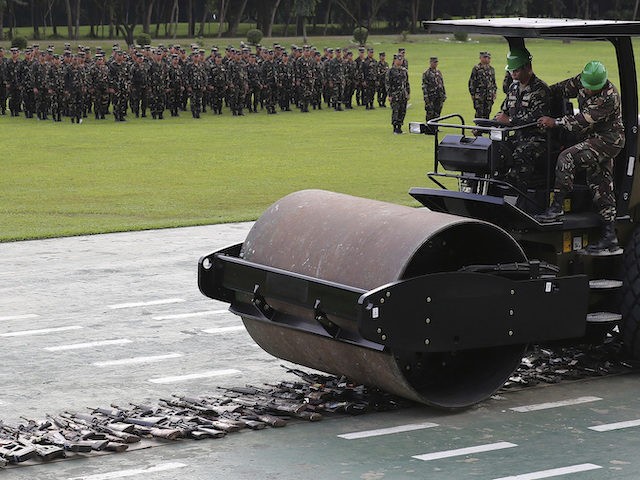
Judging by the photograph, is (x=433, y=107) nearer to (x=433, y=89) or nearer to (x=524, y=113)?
(x=433, y=89)

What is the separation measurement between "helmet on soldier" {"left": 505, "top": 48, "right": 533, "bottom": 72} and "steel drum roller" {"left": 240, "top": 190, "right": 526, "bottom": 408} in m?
1.45

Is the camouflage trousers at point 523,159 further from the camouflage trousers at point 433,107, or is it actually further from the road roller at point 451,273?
the camouflage trousers at point 433,107

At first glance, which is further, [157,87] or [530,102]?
[157,87]

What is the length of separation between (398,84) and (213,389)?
24453 millimetres

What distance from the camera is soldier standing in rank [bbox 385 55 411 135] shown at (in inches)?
1281

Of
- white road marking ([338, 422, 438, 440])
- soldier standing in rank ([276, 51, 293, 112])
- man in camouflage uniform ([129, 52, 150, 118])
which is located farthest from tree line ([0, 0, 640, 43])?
white road marking ([338, 422, 438, 440])

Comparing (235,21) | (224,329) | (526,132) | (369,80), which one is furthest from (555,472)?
(235,21)

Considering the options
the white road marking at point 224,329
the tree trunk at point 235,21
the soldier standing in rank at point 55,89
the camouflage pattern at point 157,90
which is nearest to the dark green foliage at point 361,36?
the tree trunk at point 235,21

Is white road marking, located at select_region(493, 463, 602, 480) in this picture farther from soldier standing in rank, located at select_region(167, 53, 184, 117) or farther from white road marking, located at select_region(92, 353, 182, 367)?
soldier standing in rank, located at select_region(167, 53, 184, 117)

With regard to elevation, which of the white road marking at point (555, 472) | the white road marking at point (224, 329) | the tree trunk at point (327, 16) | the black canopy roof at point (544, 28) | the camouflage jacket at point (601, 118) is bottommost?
the white road marking at point (224, 329)

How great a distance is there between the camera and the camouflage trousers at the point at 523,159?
364 inches

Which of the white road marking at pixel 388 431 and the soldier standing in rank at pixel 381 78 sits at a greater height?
the soldier standing in rank at pixel 381 78

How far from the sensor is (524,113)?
941cm

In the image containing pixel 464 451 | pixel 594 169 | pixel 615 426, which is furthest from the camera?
pixel 594 169
